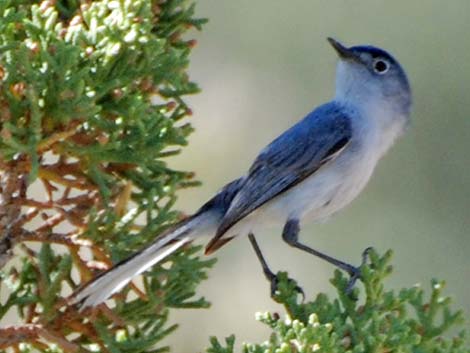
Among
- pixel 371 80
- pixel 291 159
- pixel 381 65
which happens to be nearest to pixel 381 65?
pixel 381 65

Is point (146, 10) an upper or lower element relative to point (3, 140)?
upper

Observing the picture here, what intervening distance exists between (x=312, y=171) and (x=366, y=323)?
150 cm

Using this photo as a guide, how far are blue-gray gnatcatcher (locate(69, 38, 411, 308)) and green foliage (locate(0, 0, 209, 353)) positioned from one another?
0.47 metres

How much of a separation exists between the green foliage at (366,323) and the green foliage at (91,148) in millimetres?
407

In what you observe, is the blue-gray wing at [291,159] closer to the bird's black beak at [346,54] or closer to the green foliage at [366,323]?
the bird's black beak at [346,54]

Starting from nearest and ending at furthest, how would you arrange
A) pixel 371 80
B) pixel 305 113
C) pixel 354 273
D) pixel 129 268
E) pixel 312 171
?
pixel 129 268 → pixel 354 273 → pixel 312 171 → pixel 371 80 → pixel 305 113

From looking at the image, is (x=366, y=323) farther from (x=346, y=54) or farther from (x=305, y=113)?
(x=305, y=113)

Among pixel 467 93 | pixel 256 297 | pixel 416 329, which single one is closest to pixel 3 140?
pixel 416 329

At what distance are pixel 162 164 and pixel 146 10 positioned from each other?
57 centimetres

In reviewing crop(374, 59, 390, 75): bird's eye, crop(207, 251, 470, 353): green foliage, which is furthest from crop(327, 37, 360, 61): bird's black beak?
crop(207, 251, 470, 353): green foliage

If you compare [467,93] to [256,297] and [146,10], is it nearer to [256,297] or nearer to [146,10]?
[256,297]

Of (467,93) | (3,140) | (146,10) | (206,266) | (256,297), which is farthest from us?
(467,93)

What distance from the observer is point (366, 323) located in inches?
145

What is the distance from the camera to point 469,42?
994 cm
